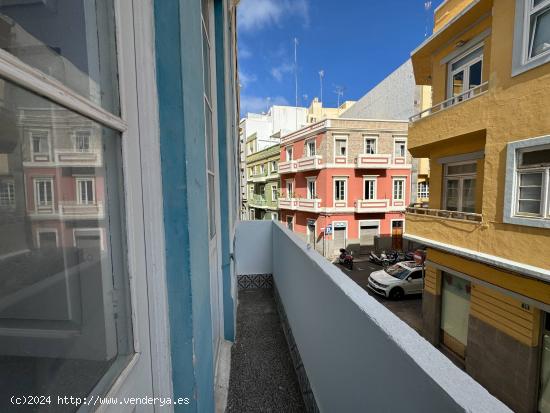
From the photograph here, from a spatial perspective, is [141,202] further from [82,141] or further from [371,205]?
[371,205]

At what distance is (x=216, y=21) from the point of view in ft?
9.72

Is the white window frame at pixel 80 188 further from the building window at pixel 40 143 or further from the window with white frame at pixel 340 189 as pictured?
the window with white frame at pixel 340 189

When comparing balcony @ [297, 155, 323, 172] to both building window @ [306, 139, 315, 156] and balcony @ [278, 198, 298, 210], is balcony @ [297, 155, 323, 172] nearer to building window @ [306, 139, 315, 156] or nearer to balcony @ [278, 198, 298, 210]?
building window @ [306, 139, 315, 156]

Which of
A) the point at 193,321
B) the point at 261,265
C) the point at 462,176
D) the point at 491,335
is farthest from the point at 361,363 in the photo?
the point at 462,176

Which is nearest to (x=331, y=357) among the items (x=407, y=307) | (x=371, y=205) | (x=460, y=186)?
(x=460, y=186)

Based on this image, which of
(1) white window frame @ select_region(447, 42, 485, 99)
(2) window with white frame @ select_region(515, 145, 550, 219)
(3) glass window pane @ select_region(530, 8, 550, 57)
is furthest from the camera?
(1) white window frame @ select_region(447, 42, 485, 99)

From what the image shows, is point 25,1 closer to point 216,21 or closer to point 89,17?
point 89,17

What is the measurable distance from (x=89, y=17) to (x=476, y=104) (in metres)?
6.33

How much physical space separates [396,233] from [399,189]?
279cm

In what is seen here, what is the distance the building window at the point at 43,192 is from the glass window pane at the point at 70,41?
0.23 meters

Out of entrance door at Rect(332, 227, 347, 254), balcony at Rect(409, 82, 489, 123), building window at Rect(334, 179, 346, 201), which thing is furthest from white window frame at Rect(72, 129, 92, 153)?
entrance door at Rect(332, 227, 347, 254)

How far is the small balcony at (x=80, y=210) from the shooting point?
590mm

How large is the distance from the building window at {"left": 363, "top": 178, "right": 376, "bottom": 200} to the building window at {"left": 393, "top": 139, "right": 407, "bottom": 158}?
6.87 ft

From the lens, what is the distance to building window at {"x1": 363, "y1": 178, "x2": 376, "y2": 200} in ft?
51.0
